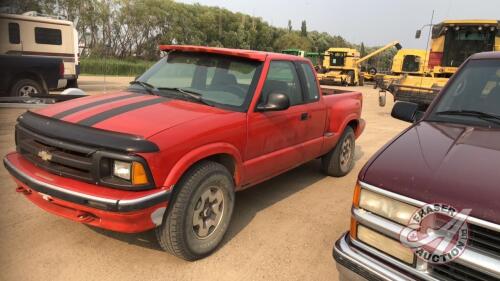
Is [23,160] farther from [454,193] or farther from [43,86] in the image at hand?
[43,86]

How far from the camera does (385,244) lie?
2.41 m

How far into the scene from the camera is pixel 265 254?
3.63 meters

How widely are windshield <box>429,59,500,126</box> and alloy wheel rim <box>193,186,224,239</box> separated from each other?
1.93 m

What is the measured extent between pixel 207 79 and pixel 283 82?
0.91 m

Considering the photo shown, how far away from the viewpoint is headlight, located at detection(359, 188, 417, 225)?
2275 mm

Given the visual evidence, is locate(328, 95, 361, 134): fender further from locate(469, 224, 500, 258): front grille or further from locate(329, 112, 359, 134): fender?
locate(469, 224, 500, 258): front grille

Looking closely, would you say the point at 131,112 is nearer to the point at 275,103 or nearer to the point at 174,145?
the point at 174,145

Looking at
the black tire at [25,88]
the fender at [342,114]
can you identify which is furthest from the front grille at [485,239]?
the black tire at [25,88]

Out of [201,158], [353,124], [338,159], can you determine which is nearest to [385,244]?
[201,158]

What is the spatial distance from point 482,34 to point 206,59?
14.7 m

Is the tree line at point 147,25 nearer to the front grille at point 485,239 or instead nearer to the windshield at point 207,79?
the windshield at point 207,79

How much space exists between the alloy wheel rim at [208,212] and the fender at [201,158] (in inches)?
12.3

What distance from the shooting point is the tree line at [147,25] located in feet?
112

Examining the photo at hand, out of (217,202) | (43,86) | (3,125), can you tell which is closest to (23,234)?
(217,202)
